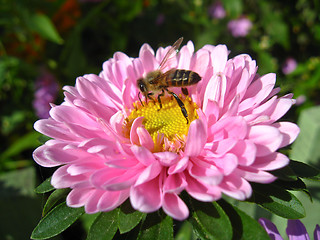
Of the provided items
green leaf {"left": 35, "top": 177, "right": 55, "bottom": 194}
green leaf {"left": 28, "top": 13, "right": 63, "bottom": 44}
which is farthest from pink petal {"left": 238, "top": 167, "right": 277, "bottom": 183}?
green leaf {"left": 28, "top": 13, "right": 63, "bottom": 44}

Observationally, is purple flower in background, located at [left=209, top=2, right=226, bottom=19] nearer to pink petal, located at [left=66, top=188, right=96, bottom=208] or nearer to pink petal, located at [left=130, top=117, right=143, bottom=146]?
pink petal, located at [left=130, top=117, right=143, bottom=146]

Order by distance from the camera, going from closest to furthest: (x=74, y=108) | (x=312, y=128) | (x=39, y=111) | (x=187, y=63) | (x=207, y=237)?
(x=207, y=237) → (x=74, y=108) → (x=187, y=63) → (x=312, y=128) → (x=39, y=111)

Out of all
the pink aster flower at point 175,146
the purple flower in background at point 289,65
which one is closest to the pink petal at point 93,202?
the pink aster flower at point 175,146

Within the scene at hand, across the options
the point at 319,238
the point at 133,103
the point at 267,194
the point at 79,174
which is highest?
the point at 133,103

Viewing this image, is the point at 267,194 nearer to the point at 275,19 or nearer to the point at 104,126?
the point at 104,126

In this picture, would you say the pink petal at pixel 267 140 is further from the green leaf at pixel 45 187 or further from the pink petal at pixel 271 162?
the green leaf at pixel 45 187

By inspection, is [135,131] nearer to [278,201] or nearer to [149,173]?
[149,173]

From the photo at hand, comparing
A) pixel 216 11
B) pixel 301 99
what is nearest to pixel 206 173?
pixel 301 99

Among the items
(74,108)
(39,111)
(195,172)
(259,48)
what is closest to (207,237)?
(195,172)
